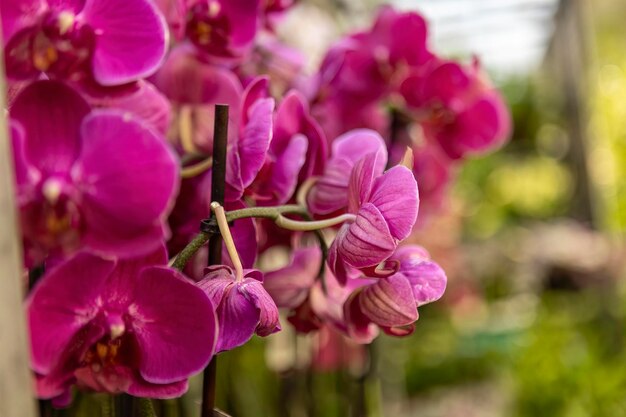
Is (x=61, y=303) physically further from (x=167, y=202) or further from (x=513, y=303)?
(x=513, y=303)

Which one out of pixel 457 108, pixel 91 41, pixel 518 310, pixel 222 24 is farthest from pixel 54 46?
pixel 518 310

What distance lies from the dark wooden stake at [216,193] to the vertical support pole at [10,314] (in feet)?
0.36

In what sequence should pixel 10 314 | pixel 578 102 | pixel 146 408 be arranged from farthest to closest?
pixel 578 102 → pixel 146 408 → pixel 10 314

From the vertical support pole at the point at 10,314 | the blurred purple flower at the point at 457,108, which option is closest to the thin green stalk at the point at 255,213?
the vertical support pole at the point at 10,314

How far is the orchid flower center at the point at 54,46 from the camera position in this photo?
255 millimetres

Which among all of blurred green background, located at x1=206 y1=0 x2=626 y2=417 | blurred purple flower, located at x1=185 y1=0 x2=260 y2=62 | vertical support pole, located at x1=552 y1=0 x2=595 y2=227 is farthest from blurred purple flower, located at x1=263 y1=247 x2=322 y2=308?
vertical support pole, located at x1=552 y1=0 x2=595 y2=227

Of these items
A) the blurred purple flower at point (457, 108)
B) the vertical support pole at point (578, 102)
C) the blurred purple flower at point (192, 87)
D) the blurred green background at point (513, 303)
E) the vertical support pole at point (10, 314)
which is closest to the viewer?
the vertical support pole at point (10, 314)

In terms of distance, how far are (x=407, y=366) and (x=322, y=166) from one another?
1686mm

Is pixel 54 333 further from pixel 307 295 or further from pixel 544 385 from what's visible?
pixel 544 385

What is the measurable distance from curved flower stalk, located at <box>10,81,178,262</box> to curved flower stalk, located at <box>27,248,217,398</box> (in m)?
0.01

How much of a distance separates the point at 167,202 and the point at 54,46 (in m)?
0.07

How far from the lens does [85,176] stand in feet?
0.76

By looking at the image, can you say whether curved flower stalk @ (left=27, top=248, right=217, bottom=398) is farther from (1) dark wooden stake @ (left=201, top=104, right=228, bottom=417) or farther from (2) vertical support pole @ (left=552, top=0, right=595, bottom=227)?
(2) vertical support pole @ (left=552, top=0, right=595, bottom=227)

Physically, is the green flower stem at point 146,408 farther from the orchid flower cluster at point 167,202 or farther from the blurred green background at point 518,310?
the blurred green background at point 518,310
